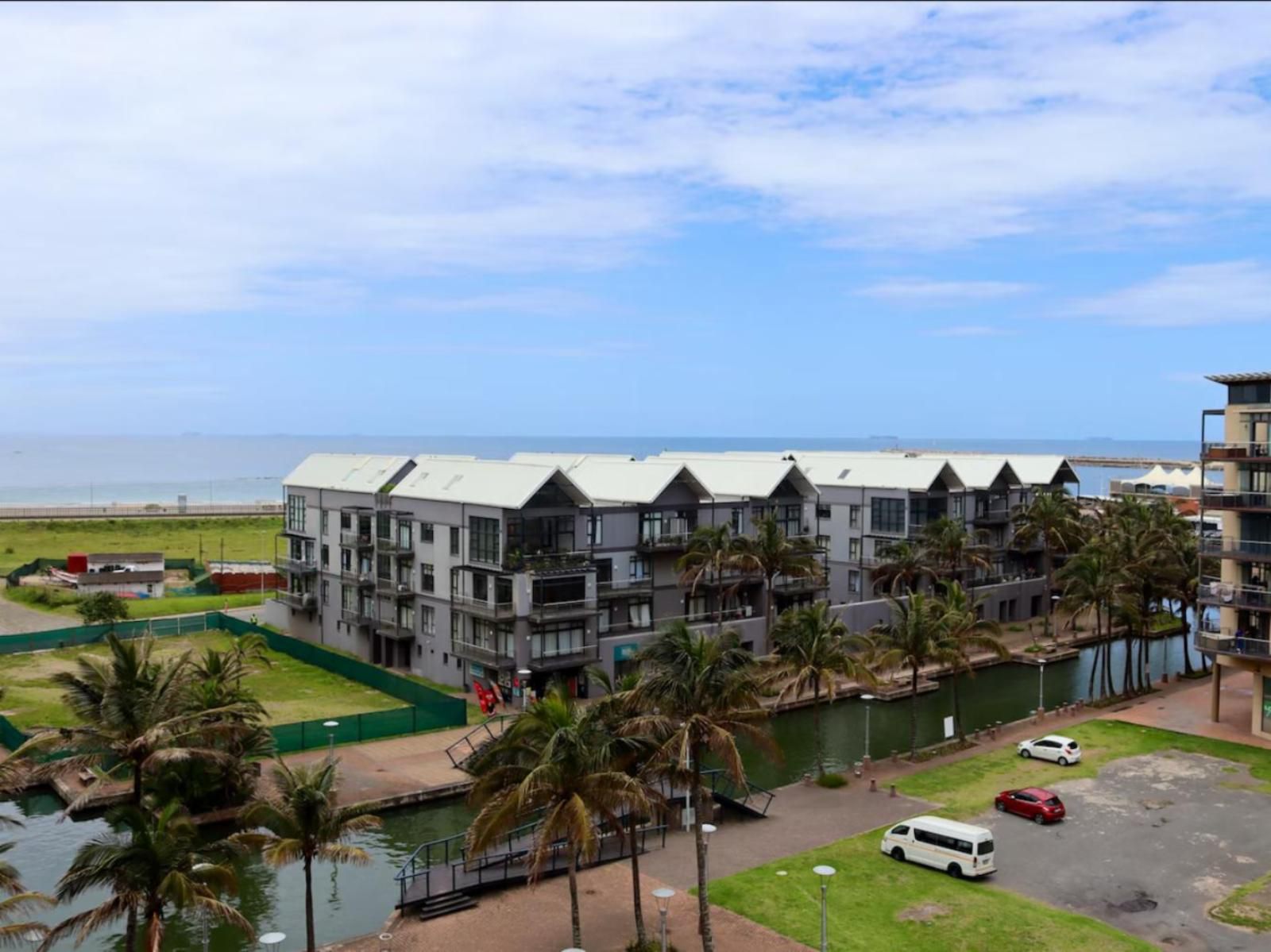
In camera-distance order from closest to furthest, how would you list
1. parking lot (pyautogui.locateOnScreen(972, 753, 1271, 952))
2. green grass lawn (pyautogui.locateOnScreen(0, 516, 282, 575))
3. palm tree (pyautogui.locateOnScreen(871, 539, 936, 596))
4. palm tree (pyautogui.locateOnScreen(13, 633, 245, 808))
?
palm tree (pyautogui.locateOnScreen(13, 633, 245, 808)) → parking lot (pyautogui.locateOnScreen(972, 753, 1271, 952)) → palm tree (pyautogui.locateOnScreen(871, 539, 936, 596)) → green grass lawn (pyautogui.locateOnScreen(0, 516, 282, 575))

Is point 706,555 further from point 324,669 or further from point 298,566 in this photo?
point 298,566

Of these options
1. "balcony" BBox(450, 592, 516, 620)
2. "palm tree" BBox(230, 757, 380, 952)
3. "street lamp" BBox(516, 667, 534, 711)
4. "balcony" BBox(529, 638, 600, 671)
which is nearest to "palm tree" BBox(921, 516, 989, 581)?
"balcony" BBox(529, 638, 600, 671)

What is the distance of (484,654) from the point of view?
174 feet

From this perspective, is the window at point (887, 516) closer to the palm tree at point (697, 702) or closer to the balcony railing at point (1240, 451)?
the balcony railing at point (1240, 451)

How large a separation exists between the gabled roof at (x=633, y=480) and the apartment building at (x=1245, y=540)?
2592cm

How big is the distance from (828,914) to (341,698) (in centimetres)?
3243

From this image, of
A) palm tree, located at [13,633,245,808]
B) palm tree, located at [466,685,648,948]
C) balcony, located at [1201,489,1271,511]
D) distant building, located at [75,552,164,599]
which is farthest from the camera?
distant building, located at [75,552,164,599]

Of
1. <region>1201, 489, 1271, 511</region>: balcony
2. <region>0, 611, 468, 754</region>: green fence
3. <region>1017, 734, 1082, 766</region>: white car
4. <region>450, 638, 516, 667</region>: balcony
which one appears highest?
<region>1201, 489, 1271, 511</region>: balcony

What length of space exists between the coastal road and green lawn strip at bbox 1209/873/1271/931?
215 ft

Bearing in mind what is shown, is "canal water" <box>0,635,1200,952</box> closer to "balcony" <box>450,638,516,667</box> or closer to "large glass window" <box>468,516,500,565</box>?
"balcony" <box>450,638,516,667</box>

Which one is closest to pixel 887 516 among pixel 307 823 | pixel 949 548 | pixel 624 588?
pixel 949 548

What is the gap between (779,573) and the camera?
58688 mm

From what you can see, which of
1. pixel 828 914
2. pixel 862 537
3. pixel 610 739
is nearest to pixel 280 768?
pixel 610 739

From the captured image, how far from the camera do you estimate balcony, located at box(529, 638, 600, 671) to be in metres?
52.3
